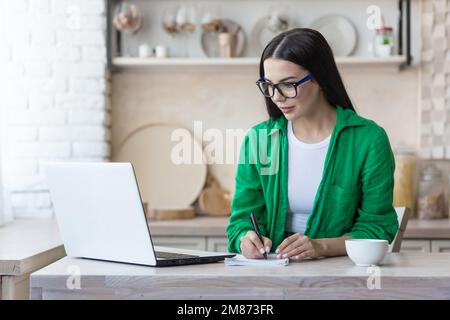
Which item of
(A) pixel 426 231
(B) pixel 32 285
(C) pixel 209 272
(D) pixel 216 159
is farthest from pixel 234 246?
(D) pixel 216 159

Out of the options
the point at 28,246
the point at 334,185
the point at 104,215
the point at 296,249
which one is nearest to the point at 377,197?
the point at 334,185

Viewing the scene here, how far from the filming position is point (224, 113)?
392cm

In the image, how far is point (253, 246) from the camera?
1.94m

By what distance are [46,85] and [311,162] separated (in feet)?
6.14

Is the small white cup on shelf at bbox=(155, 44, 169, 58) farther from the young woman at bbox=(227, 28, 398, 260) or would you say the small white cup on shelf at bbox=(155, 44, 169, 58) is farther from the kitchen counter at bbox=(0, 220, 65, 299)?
the young woman at bbox=(227, 28, 398, 260)

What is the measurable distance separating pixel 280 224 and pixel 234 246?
0.15m

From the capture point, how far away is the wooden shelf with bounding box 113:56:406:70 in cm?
364

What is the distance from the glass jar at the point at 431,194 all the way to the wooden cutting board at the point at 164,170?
110cm

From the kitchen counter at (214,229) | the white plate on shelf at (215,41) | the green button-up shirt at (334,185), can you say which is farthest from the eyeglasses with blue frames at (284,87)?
the white plate on shelf at (215,41)

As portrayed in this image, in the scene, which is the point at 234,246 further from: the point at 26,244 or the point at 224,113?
the point at 224,113

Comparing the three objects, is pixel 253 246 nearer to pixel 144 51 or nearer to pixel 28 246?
pixel 28 246

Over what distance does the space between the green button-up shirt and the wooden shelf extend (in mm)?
1470
